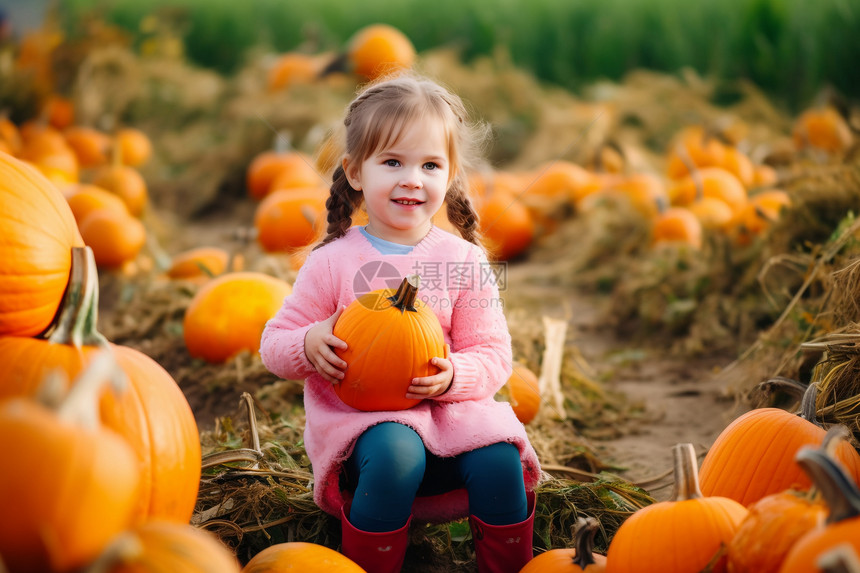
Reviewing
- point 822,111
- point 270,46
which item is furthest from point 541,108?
point 270,46

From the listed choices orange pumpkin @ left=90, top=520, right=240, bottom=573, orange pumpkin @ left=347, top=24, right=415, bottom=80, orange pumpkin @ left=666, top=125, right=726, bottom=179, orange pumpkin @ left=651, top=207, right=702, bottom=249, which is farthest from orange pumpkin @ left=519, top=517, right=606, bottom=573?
orange pumpkin @ left=347, top=24, right=415, bottom=80

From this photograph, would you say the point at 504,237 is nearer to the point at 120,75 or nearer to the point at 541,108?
the point at 541,108

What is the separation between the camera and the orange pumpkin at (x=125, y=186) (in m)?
6.24

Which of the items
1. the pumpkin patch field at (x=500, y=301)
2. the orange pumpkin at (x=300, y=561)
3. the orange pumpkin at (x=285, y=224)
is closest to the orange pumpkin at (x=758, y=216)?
the pumpkin patch field at (x=500, y=301)

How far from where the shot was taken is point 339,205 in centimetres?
254

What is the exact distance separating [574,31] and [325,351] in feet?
32.6

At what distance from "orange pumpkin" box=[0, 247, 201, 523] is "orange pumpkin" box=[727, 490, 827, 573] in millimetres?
1221

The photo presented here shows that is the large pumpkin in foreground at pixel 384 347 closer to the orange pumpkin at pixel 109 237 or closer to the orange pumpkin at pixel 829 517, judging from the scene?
the orange pumpkin at pixel 829 517

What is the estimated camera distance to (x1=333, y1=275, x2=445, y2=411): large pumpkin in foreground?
209cm

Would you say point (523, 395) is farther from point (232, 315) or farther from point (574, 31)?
point (574, 31)

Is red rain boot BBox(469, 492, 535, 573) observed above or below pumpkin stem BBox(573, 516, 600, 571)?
below

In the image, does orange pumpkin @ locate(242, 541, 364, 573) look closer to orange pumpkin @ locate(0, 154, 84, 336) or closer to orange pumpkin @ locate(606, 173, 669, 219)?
orange pumpkin @ locate(0, 154, 84, 336)

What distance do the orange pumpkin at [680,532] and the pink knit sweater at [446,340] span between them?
0.47 meters

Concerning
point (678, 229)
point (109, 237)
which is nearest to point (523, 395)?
point (678, 229)
